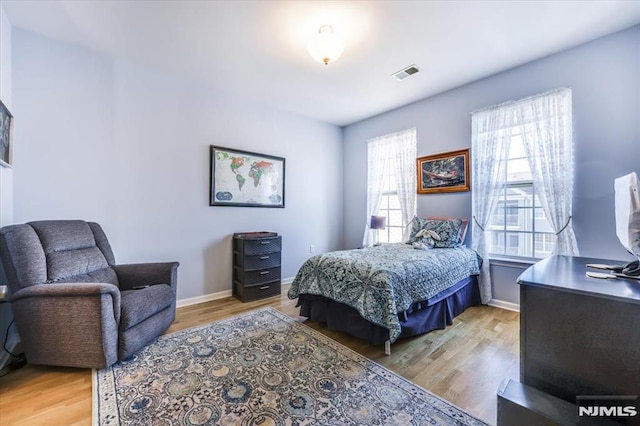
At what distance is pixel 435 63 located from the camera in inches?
115

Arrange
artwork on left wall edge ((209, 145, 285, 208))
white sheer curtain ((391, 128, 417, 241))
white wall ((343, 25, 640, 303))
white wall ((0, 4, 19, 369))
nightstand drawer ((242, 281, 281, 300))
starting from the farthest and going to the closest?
1. white sheer curtain ((391, 128, 417, 241))
2. artwork on left wall edge ((209, 145, 285, 208))
3. nightstand drawer ((242, 281, 281, 300))
4. white wall ((343, 25, 640, 303))
5. white wall ((0, 4, 19, 369))

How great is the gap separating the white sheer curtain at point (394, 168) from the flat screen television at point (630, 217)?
2.74 metres

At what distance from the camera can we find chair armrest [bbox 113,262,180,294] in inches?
98.5

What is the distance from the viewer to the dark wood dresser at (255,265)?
342cm

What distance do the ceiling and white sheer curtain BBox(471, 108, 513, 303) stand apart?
1.90 ft

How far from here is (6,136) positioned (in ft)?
6.93

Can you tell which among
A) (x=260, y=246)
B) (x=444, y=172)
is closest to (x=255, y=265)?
(x=260, y=246)

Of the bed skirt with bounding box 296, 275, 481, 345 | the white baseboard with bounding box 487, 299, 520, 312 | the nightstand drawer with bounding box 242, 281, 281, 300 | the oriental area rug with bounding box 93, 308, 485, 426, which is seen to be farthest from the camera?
the nightstand drawer with bounding box 242, 281, 281, 300

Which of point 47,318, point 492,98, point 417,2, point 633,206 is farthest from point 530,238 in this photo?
point 47,318

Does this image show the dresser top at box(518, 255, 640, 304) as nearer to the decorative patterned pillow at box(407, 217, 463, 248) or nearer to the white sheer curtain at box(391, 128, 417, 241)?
the decorative patterned pillow at box(407, 217, 463, 248)

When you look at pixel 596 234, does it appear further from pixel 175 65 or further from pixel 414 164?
pixel 175 65

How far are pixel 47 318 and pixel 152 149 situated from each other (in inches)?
76.1

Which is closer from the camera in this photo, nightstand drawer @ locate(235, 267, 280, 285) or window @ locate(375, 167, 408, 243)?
nightstand drawer @ locate(235, 267, 280, 285)

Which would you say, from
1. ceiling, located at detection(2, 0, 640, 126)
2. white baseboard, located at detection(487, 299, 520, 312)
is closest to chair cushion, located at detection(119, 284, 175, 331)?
ceiling, located at detection(2, 0, 640, 126)
